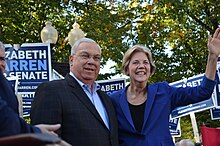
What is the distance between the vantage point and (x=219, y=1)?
63.0 feet

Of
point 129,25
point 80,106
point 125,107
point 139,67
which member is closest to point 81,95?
point 80,106

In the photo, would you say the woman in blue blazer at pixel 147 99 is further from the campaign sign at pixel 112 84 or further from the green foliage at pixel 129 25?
the green foliage at pixel 129 25

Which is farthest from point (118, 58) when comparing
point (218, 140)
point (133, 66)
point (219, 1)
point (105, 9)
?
point (133, 66)

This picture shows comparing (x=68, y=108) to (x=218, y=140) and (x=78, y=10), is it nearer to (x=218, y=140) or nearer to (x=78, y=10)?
(x=218, y=140)

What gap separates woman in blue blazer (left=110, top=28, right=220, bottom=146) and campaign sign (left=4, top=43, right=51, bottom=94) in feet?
11.2

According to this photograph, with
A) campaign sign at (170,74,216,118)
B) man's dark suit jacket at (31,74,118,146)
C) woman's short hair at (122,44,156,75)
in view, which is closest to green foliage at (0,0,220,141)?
campaign sign at (170,74,216,118)

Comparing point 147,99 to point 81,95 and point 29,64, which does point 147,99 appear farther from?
point 29,64

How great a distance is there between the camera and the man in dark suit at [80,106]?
3.68m

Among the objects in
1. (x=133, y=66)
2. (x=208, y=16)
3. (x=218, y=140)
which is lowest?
(x=218, y=140)

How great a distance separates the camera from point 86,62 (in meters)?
4.01

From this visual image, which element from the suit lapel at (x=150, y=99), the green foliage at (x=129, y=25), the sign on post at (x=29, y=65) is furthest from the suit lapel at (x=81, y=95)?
the green foliage at (x=129, y=25)

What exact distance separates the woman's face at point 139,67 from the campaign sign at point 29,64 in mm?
3463

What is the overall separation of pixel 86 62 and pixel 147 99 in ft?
1.91

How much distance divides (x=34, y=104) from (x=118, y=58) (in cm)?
1176
